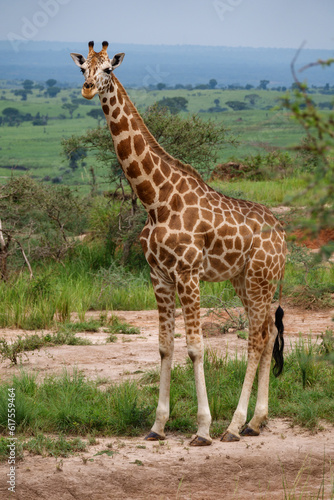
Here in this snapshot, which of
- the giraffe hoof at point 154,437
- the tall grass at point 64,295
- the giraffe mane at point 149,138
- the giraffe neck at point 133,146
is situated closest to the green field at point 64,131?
the tall grass at point 64,295

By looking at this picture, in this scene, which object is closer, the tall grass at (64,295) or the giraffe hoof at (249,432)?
the giraffe hoof at (249,432)

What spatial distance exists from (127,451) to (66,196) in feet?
36.6

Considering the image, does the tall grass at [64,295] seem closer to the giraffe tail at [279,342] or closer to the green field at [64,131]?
the giraffe tail at [279,342]

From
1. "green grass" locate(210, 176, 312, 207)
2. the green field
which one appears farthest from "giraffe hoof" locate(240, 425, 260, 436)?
the green field

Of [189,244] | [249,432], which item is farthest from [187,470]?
[189,244]

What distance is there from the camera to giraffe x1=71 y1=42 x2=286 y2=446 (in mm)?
5703

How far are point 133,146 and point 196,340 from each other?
180cm

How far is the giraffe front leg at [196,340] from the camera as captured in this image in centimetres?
571

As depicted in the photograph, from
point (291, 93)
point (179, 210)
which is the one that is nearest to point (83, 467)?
point (179, 210)

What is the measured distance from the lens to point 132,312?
34.4 ft

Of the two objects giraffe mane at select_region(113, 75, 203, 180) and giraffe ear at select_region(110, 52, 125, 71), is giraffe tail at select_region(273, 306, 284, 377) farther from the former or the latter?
giraffe ear at select_region(110, 52, 125, 71)

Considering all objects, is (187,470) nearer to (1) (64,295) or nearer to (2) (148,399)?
(2) (148,399)

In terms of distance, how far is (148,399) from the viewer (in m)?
6.60

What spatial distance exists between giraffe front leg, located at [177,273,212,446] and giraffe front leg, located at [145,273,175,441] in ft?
0.74
